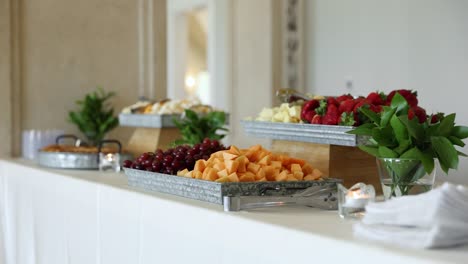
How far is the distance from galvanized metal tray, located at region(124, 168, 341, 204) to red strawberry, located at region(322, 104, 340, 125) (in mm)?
325

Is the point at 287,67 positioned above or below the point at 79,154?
above

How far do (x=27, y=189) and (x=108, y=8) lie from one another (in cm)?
145

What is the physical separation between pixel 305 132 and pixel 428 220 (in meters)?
0.95

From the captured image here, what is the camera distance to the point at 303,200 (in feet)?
5.39

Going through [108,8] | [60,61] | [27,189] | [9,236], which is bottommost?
[9,236]

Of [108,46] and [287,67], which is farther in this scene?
[287,67]

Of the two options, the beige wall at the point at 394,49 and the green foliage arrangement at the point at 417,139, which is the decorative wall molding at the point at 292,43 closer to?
the beige wall at the point at 394,49

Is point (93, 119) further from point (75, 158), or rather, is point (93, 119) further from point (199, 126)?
point (199, 126)

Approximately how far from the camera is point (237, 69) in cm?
509

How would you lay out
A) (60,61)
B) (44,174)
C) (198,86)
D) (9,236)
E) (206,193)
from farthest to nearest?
1. (198,86)
2. (60,61)
3. (9,236)
4. (44,174)
5. (206,193)

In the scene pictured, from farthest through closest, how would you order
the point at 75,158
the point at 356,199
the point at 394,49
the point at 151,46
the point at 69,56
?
the point at 394,49 < the point at 151,46 < the point at 69,56 < the point at 75,158 < the point at 356,199

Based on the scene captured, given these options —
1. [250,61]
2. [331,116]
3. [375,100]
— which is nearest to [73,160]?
[331,116]

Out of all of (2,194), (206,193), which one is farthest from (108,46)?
(206,193)

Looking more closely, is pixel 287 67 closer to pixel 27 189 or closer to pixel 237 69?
pixel 237 69
